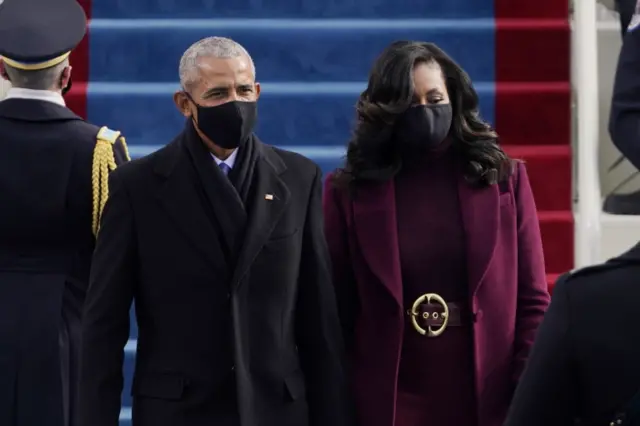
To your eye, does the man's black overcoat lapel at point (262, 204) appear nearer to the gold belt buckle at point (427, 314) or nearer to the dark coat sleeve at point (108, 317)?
the dark coat sleeve at point (108, 317)

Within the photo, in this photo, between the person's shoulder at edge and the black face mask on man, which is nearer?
the person's shoulder at edge

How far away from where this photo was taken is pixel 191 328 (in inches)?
131

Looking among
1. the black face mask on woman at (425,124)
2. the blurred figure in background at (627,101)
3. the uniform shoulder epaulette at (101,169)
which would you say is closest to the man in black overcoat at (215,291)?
the black face mask on woman at (425,124)

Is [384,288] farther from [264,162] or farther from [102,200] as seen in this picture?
[102,200]

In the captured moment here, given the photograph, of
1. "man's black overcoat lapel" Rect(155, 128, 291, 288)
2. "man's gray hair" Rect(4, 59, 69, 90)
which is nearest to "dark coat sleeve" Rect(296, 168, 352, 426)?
"man's black overcoat lapel" Rect(155, 128, 291, 288)

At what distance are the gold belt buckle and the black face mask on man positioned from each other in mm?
554

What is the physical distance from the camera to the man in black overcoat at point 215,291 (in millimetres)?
3340

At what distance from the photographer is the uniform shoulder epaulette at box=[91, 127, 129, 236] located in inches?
160

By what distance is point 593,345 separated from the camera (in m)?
2.13

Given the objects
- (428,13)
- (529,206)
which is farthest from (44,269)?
(428,13)

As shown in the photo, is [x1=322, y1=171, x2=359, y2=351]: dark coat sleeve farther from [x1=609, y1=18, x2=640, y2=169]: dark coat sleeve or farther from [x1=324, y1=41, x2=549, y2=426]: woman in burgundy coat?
[x1=609, y1=18, x2=640, y2=169]: dark coat sleeve

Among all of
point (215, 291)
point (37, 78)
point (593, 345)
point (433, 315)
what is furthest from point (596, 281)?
point (37, 78)

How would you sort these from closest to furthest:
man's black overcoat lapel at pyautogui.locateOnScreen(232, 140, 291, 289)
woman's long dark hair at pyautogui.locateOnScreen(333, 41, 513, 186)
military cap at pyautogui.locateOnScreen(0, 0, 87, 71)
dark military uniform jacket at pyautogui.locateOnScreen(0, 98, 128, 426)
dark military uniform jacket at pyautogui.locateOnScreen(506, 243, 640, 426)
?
dark military uniform jacket at pyautogui.locateOnScreen(506, 243, 640, 426), man's black overcoat lapel at pyautogui.locateOnScreen(232, 140, 291, 289), woman's long dark hair at pyautogui.locateOnScreen(333, 41, 513, 186), dark military uniform jacket at pyautogui.locateOnScreen(0, 98, 128, 426), military cap at pyautogui.locateOnScreen(0, 0, 87, 71)

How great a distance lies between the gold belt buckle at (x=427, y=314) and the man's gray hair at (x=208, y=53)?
66cm
